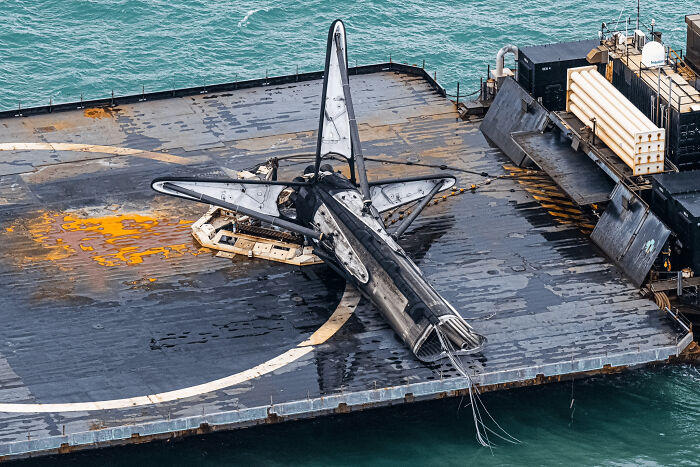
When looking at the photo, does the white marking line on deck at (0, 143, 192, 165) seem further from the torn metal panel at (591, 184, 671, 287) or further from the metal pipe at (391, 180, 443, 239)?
the torn metal panel at (591, 184, 671, 287)

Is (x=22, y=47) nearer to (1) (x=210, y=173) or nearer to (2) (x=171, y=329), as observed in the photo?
(1) (x=210, y=173)

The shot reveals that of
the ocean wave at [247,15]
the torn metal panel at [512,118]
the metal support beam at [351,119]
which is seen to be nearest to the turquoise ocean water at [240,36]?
the ocean wave at [247,15]

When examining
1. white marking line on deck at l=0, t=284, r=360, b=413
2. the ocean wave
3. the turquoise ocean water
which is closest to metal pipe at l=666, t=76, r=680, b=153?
white marking line on deck at l=0, t=284, r=360, b=413

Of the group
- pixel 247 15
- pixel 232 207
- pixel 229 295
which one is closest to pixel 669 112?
pixel 232 207

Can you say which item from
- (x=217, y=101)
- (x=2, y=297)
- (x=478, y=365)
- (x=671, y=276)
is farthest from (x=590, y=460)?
(x=217, y=101)

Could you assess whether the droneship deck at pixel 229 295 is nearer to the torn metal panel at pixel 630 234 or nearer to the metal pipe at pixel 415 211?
the torn metal panel at pixel 630 234

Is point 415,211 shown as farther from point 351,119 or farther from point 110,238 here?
point 110,238
